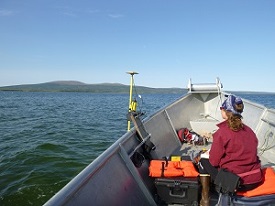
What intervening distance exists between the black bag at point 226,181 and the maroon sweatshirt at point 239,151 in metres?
0.11

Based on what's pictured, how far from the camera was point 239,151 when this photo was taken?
315cm

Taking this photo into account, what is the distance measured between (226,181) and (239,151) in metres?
0.39

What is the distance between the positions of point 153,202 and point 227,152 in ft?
4.17

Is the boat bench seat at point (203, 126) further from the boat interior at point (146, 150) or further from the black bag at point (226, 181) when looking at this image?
the black bag at point (226, 181)

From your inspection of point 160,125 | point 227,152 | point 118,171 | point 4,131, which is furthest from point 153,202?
point 4,131

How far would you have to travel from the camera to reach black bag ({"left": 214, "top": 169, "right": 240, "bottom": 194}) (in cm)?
304

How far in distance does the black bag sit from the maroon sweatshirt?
0.11 metres

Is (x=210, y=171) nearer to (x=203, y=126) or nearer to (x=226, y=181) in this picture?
(x=226, y=181)

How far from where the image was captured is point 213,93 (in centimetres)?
985

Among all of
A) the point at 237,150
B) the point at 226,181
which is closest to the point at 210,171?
the point at 226,181

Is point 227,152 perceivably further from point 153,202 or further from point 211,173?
point 153,202

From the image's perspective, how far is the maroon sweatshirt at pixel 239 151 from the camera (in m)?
3.15

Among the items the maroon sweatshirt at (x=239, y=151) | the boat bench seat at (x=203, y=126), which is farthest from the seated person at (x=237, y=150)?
the boat bench seat at (x=203, y=126)

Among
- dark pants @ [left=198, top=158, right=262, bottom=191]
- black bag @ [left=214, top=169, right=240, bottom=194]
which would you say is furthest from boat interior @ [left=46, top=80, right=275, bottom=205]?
black bag @ [left=214, top=169, right=240, bottom=194]
